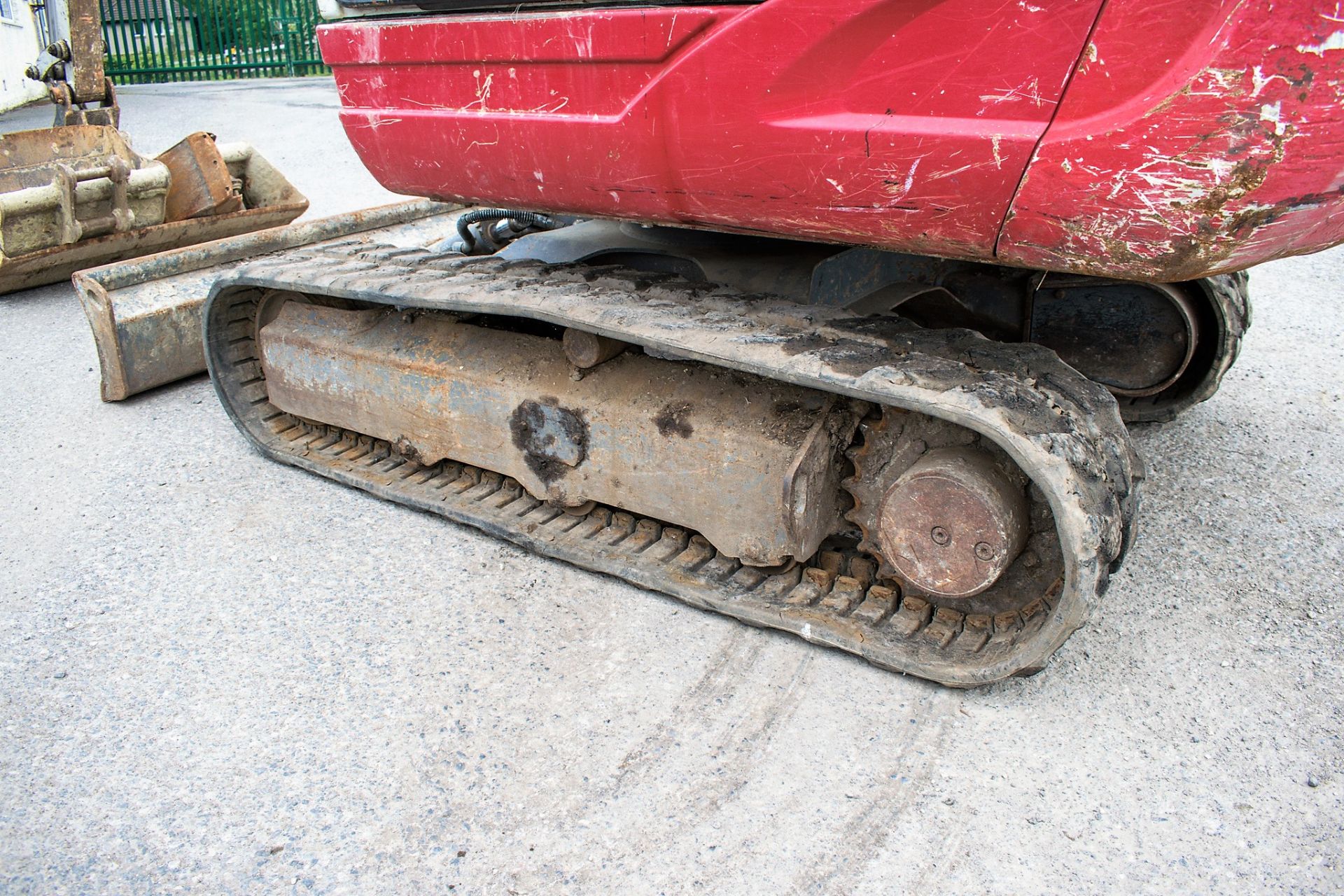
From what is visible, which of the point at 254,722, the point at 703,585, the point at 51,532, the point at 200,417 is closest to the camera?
the point at 254,722

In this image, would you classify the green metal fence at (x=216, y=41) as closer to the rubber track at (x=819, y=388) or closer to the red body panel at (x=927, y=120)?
the rubber track at (x=819, y=388)

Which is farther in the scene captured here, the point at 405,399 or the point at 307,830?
the point at 405,399

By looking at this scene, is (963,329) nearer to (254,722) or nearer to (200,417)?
(254,722)

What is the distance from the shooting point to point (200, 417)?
139 inches

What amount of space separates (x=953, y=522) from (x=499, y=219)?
2017 millimetres

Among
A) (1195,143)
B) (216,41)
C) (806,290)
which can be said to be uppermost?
(216,41)

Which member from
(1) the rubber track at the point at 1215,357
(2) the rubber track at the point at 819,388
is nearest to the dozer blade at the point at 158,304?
(2) the rubber track at the point at 819,388

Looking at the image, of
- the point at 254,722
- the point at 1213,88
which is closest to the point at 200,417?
the point at 254,722

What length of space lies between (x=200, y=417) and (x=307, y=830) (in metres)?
2.18

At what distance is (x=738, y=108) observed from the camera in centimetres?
191

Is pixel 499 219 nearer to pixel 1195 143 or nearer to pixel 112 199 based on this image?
pixel 112 199

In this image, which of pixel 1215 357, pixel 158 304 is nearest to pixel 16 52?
pixel 158 304

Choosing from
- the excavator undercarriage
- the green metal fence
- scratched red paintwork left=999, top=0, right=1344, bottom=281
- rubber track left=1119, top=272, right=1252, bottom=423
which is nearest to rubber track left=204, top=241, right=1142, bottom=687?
the excavator undercarriage

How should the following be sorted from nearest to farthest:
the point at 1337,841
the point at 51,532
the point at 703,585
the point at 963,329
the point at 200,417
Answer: the point at 1337,841 < the point at 963,329 < the point at 703,585 < the point at 51,532 < the point at 200,417
